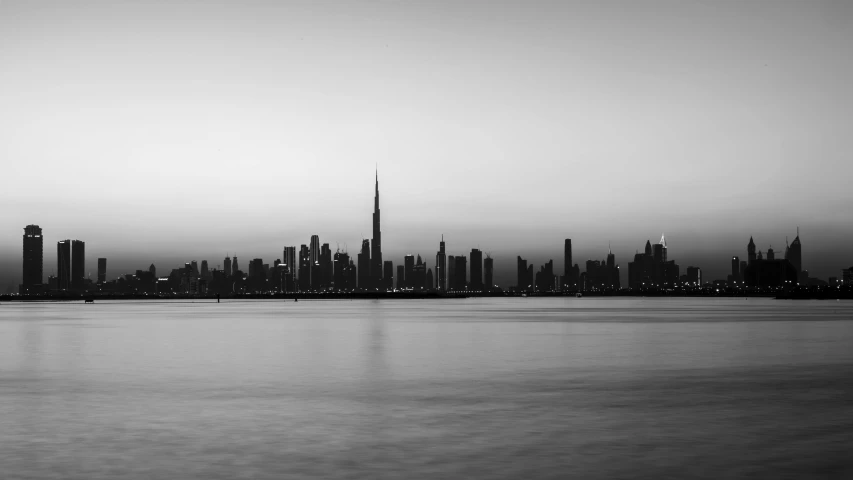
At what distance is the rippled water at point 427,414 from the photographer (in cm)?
1745

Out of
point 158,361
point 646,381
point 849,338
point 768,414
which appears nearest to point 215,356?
point 158,361

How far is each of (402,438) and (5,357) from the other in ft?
112

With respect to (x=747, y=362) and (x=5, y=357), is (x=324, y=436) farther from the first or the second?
(x=5, y=357)

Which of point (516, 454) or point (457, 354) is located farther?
point (457, 354)

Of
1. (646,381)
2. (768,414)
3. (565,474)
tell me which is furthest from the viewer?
(646,381)

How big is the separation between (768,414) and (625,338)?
130 feet

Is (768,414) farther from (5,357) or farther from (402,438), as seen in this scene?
(5,357)

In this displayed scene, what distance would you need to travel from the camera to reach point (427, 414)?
24.7 metres

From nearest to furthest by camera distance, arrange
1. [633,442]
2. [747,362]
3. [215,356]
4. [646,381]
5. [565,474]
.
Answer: [565,474] → [633,442] → [646,381] → [747,362] → [215,356]

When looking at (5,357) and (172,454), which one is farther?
(5,357)

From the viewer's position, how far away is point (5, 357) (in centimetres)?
4625

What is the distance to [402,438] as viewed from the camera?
20656 mm

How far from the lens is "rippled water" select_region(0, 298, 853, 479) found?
17.5 m

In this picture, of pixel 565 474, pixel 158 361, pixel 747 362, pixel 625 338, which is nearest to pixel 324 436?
pixel 565 474
